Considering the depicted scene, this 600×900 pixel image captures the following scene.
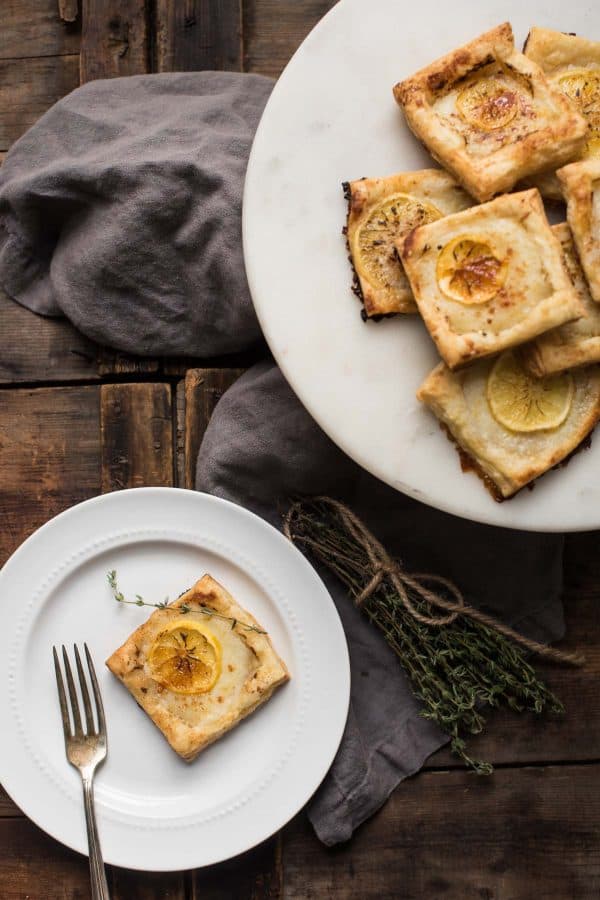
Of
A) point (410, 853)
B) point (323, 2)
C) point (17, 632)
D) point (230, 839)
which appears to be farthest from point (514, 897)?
point (323, 2)

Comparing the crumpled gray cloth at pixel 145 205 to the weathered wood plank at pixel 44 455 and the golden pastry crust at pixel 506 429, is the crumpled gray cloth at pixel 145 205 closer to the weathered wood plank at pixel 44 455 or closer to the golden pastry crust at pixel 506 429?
the weathered wood plank at pixel 44 455

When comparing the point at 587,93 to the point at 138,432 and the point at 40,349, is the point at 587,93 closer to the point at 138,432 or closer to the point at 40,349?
the point at 138,432

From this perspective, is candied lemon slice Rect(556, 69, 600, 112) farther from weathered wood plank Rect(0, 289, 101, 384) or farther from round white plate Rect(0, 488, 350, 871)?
weathered wood plank Rect(0, 289, 101, 384)

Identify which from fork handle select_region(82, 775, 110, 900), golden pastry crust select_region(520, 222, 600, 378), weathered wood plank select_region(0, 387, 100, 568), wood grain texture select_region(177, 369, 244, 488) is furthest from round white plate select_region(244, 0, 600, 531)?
fork handle select_region(82, 775, 110, 900)

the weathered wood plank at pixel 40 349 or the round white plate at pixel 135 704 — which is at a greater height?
the weathered wood plank at pixel 40 349

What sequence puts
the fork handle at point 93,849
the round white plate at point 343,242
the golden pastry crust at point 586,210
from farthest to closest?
1. the fork handle at point 93,849
2. the round white plate at point 343,242
3. the golden pastry crust at point 586,210

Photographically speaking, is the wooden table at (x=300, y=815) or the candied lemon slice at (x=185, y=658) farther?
the wooden table at (x=300, y=815)

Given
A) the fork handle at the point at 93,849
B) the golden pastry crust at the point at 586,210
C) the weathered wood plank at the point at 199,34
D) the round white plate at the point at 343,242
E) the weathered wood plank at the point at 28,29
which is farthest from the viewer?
the weathered wood plank at the point at 28,29

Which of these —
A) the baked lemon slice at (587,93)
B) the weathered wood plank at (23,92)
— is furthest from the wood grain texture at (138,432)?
the baked lemon slice at (587,93)
